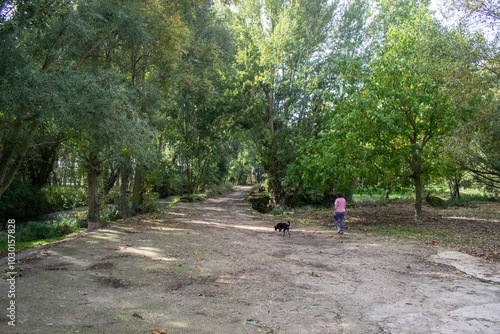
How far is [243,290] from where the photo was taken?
5.68 meters

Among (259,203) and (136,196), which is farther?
(259,203)

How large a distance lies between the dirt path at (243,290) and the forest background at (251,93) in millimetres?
3135

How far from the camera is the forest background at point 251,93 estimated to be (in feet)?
25.9

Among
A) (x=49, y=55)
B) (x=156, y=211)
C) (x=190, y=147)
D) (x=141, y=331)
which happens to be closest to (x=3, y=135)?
(x=49, y=55)

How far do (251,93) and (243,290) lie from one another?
52.0 feet

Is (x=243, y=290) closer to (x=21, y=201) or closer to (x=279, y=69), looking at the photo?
(x=279, y=69)

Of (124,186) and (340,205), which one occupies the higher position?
(124,186)

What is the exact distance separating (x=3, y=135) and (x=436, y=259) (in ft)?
37.2

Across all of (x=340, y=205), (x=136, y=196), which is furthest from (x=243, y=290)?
(x=136, y=196)

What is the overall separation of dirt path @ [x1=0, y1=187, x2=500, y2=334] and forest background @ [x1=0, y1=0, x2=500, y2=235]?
3.13 m

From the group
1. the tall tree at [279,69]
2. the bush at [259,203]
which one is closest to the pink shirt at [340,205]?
the tall tree at [279,69]

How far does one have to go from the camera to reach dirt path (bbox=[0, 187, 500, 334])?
4227 mm

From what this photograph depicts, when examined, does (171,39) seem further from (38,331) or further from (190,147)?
(190,147)

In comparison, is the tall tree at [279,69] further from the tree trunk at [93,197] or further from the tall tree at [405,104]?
the tree trunk at [93,197]
